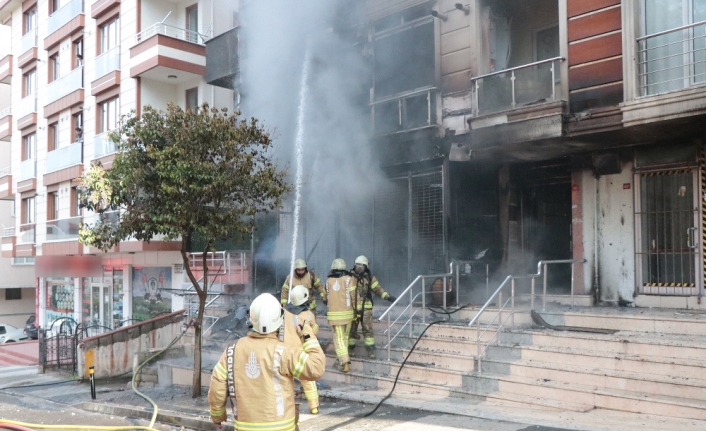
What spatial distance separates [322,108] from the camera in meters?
13.0

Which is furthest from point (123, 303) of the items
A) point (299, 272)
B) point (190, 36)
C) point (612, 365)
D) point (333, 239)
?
point (612, 365)

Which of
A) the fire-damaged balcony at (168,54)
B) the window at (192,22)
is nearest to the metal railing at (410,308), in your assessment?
the fire-damaged balcony at (168,54)

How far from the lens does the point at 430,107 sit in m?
11.5

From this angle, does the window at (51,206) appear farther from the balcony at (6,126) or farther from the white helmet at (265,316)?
the white helmet at (265,316)

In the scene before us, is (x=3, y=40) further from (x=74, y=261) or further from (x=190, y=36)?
(x=190, y=36)

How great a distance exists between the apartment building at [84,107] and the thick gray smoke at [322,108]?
4.19 meters

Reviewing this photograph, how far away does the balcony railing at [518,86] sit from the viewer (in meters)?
9.86

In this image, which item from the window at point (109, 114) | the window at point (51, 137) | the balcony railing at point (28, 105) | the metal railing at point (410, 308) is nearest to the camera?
the metal railing at point (410, 308)

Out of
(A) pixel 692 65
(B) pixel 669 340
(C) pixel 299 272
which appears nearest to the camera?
(B) pixel 669 340

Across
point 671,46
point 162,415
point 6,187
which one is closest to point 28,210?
point 6,187

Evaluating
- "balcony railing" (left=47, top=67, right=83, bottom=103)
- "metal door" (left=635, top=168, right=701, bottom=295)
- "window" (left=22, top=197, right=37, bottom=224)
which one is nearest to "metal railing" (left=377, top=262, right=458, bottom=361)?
"metal door" (left=635, top=168, right=701, bottom=295)

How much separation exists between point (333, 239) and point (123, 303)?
33.3 feet

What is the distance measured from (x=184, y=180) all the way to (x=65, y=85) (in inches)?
652

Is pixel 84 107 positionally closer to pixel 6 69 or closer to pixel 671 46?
pixel 6 69
